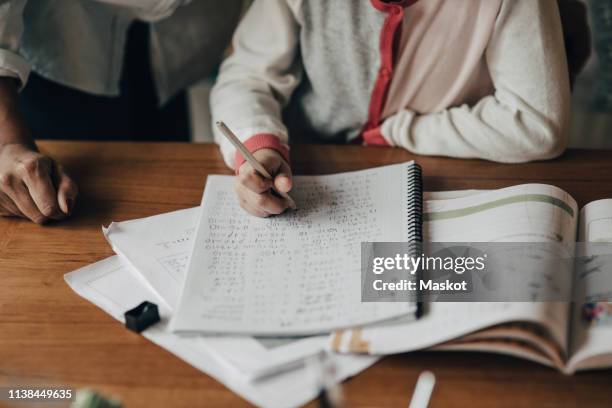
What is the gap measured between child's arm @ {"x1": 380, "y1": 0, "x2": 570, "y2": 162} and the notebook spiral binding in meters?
0.09

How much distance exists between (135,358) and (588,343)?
37 centimetres

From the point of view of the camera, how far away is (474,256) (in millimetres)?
579

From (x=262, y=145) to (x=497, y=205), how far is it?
0.93ft

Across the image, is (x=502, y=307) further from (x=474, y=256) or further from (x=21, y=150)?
(x=21, y=150)

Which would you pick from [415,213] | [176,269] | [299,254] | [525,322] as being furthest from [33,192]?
[525,322]

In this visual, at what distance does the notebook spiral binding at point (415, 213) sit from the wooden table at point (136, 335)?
38mm

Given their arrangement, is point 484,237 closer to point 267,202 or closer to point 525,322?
point 525,322

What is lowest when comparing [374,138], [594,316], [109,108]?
[109,108]

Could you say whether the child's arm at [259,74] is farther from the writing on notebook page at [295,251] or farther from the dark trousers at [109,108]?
the dark trousers at [109,108]

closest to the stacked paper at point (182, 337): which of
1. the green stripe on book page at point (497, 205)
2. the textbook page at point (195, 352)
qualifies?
the textbook page at point (195, 352)

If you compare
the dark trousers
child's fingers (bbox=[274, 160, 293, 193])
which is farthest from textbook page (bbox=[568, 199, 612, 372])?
the dark trousers

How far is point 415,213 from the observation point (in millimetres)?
643

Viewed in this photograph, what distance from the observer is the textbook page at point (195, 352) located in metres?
0.48

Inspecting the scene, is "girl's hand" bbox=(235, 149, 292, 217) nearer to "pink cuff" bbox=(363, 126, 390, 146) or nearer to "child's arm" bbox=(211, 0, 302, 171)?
"child's arm" bbox=(211, 0, 302, 171)
